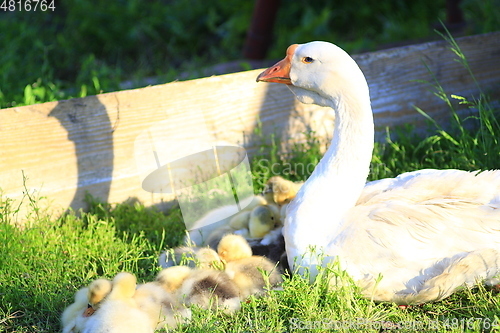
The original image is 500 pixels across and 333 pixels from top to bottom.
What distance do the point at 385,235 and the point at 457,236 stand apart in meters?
0.44

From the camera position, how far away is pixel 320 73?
3.83 metres

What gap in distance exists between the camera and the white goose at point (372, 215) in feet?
11.8

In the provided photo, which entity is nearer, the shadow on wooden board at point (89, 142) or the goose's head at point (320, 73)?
the goose's head at point (320, 73)

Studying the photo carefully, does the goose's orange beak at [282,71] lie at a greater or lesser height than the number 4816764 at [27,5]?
lesser

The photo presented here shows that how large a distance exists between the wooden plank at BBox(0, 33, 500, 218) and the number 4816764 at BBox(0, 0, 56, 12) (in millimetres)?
5232

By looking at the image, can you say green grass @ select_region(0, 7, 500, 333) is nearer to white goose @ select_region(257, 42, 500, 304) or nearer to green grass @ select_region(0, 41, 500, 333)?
green grass @ select_region(0, 41, 500, 333)

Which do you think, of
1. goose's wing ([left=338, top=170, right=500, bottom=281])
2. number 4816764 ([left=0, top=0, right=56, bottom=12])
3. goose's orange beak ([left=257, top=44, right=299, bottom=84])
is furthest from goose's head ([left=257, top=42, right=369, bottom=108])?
number 4816764 ([left=0, top=0, right=56, bottom=12])

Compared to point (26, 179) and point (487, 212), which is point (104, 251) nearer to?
point (26, 179)

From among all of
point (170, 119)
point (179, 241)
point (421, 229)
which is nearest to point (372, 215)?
point (421, 229)

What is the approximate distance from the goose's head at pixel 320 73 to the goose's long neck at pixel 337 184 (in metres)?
0.05

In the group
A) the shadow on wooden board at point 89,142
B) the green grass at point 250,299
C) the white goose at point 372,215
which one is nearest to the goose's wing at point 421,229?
the white goose at point 372,215

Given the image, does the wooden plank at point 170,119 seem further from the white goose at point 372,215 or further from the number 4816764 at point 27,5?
the number 4816764 at point 27,5

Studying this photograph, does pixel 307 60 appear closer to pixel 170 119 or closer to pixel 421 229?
pixel 421 229

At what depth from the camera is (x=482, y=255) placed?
3.57m
